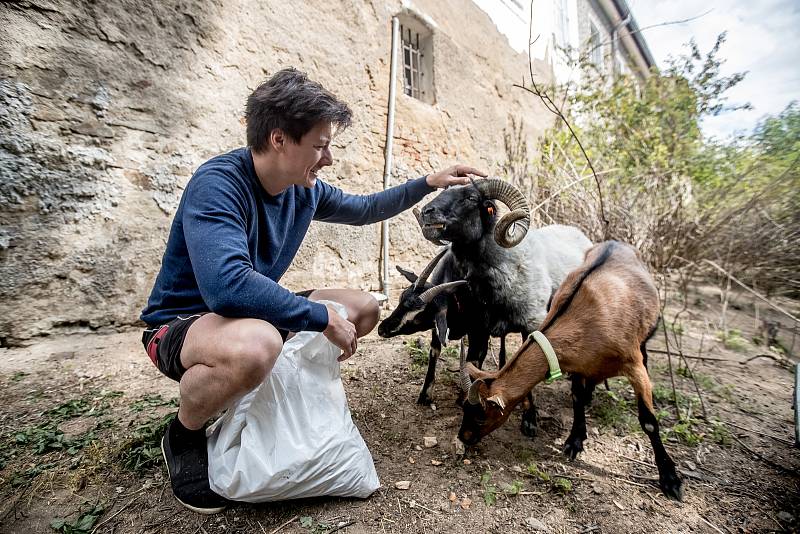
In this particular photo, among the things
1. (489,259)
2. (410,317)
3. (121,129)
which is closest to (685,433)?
(489,259)

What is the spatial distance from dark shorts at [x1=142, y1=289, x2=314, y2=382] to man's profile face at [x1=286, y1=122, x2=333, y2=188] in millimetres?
861

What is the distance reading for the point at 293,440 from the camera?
175 centimetres

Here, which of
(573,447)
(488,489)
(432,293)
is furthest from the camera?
(432,293)

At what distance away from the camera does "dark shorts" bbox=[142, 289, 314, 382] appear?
1.85 metres

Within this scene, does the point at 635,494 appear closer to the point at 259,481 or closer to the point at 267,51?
the point at 259,481

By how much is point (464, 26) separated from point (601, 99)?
326 centimetres

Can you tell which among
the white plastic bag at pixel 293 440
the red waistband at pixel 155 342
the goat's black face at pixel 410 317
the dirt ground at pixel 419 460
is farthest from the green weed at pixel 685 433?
the red waistband at pixel 155 342

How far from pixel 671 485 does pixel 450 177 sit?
228 cm

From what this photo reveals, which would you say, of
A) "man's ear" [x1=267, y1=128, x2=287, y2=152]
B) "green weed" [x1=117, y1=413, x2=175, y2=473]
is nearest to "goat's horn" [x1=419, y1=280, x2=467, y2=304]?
"man's ear" [x1=267, y1=128, x2=287, y2=152]

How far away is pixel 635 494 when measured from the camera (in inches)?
85.4

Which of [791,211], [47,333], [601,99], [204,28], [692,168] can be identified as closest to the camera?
[47,333]

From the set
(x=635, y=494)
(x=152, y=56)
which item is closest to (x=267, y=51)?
(x=152, y=56)

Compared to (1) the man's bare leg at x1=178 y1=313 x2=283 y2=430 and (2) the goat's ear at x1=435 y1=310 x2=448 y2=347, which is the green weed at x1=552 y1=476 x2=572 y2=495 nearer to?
(2) the goat's ear at x1=435 y1=310 x2=448 y2=347

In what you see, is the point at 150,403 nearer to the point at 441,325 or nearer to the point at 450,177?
the point at 441,325
